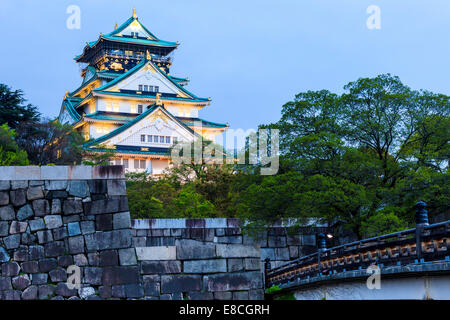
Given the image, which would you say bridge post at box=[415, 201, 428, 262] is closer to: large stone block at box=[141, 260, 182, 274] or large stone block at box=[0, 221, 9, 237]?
large stone block at box=[141, 260, 182, 274]

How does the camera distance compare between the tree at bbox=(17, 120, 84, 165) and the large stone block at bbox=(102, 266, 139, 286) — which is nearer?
the large stone block at bbox=(102, 266, 139, 286)

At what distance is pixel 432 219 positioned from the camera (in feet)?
72.8

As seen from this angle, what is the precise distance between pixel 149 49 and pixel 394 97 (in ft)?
131

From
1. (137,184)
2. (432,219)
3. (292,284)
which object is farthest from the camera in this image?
(137,184)

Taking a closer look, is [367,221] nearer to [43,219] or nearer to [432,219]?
[432,219]

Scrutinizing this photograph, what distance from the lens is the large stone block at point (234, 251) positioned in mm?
13523

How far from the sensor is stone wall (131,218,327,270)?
20.9 metres

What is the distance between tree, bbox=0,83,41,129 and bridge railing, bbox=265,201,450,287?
22.5 m

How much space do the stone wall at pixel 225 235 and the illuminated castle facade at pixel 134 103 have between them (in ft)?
71.0

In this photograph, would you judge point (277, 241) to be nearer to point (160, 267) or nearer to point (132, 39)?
point (160, 267)

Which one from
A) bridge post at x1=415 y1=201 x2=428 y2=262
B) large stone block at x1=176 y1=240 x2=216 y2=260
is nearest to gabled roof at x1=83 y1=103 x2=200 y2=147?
large stone block at x1=176 y1=240 x2=216 y2=260

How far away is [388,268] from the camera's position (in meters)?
13.8

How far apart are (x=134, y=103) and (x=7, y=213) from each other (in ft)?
146

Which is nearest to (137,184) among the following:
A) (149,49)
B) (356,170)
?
(356,170)
